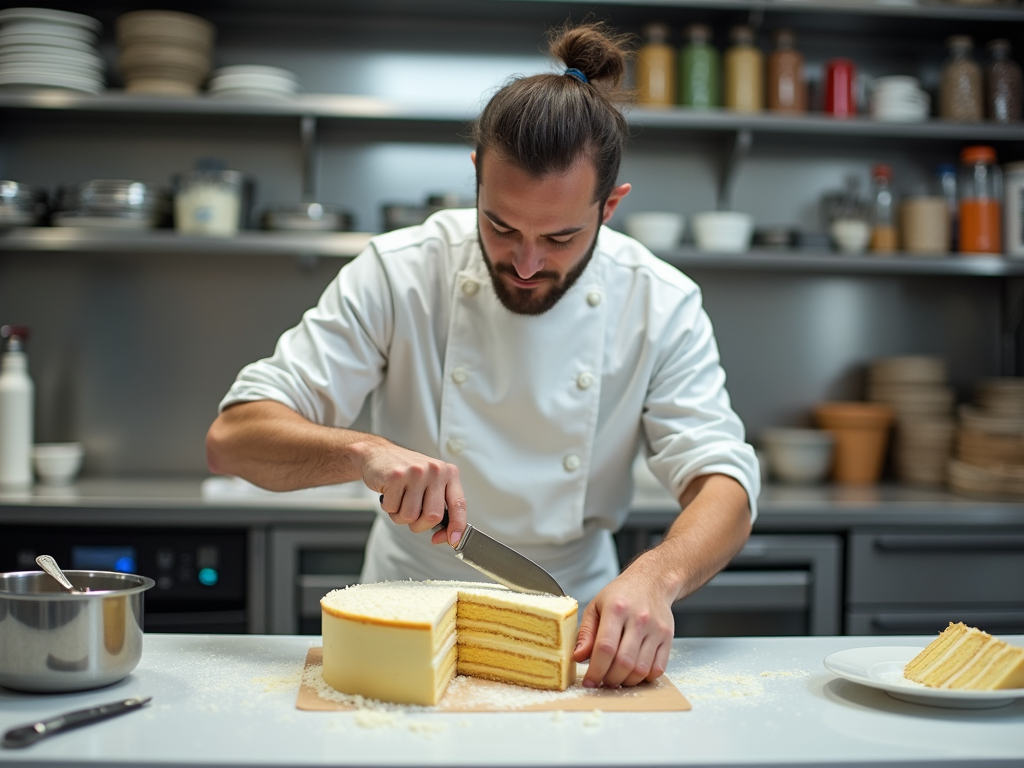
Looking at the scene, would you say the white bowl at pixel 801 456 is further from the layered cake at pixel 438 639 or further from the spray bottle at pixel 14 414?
the spray bottle at pixel 14 414

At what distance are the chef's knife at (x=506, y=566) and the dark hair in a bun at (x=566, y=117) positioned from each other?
572mm

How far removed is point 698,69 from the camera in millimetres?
3096

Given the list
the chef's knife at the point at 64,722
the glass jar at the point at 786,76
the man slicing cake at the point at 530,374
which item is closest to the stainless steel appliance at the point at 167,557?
the man slicing cake at the point at 530,374

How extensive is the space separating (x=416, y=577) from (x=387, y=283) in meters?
0.58

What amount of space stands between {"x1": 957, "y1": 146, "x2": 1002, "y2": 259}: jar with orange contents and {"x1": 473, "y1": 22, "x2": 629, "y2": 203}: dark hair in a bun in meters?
1.93

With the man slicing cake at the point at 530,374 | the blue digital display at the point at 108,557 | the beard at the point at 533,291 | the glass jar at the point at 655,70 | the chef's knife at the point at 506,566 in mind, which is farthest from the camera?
the glass jar at the point at 655,70

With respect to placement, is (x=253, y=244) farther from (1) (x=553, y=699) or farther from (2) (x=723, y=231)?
(1) (x=553, y=699)

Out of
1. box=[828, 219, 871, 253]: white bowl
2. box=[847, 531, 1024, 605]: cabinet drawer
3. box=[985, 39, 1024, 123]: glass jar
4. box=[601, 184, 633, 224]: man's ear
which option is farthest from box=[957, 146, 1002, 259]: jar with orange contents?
box=[601, 184, 633, 224]: man's ear

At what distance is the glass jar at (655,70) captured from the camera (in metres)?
3.08

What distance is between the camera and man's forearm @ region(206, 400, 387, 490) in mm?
1481

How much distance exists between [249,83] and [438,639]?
224cm

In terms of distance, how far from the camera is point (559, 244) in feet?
5.12

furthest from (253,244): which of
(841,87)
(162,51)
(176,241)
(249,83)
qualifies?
(841,87)

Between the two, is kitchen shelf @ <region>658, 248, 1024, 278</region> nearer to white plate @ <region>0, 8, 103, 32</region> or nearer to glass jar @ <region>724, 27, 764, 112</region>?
glass jar @ <region>724, 27, 764, 112</region>
